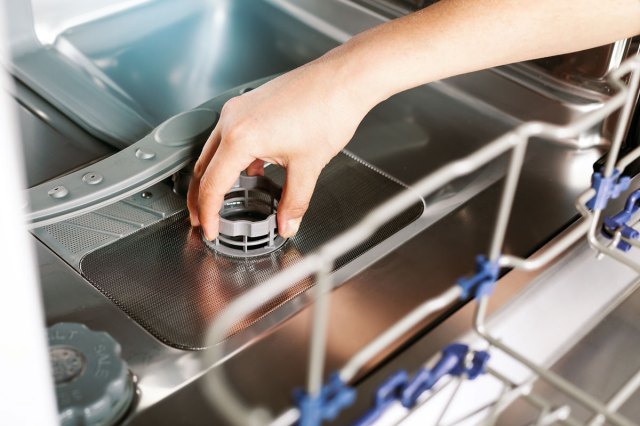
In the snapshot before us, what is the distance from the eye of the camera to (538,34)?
62 cm

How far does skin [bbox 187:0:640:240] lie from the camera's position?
61 centimetres

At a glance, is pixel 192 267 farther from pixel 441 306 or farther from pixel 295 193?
pixel 441 306

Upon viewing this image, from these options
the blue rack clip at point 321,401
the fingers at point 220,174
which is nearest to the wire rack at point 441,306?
the blue rack clip at point 321,401

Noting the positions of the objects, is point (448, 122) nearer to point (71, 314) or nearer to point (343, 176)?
point (343, 176)

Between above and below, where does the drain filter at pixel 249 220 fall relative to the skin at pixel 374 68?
below

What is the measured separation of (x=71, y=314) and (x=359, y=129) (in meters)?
0.39

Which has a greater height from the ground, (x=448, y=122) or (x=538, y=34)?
(x=538, y=34)

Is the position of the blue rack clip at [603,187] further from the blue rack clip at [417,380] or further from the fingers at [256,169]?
the fingers at [256,169]

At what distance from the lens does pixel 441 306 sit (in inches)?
17.2

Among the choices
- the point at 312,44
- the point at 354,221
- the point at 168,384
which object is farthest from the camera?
the point at 312,44

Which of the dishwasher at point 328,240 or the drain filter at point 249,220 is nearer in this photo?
the dishwasher at point 328,240

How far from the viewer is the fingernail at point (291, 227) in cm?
67

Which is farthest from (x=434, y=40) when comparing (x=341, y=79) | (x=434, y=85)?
(x=434, y=85)

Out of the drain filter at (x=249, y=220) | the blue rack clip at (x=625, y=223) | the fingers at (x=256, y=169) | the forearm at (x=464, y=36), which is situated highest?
→ the forearm at (x=464, y=36)
